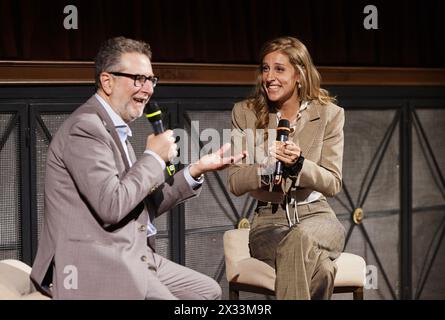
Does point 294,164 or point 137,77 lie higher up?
point 137,77

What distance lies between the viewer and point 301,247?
9.62ft

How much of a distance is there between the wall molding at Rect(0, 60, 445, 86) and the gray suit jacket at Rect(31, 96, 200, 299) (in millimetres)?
1731

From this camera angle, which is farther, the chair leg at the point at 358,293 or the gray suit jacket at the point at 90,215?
the chair leg at the point at 358,293

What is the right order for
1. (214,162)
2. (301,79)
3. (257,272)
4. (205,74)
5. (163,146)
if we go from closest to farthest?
(163,146), (214,162), (257,272), (301,79), (205,74)

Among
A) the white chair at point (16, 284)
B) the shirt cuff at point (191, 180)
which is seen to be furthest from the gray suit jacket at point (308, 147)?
the white chair at point (16, 284)

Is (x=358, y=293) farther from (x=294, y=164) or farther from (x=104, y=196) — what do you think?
(x=104, y=196)

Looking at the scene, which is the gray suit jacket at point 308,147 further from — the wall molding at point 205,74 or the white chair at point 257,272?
the wall molding at point 205,74

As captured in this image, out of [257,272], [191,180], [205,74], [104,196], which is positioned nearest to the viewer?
[104,196]

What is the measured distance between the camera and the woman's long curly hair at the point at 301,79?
10.8 feet

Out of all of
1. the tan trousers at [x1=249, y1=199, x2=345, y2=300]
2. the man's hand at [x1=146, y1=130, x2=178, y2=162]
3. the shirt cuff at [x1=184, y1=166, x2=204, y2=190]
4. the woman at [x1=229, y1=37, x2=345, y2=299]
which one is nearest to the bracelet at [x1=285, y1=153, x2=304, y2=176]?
the woman at [x1=229, y1=37, x2=345, y2=299]

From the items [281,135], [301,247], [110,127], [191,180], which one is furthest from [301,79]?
[110,127]

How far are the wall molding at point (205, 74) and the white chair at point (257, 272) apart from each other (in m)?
1.33

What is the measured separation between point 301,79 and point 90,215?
138 centimetres
